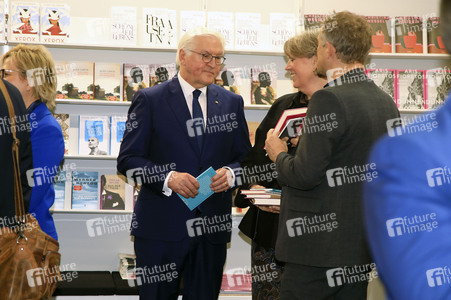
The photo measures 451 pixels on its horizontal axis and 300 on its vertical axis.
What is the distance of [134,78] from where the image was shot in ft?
15.2

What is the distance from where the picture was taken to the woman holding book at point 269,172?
3027 millimetres

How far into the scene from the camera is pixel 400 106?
15.5 ft

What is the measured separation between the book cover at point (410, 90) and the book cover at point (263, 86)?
1016mm

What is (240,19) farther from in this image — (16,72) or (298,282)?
(298,282)

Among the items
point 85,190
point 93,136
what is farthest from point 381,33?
point 85,190

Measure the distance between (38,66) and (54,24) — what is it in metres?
1.75

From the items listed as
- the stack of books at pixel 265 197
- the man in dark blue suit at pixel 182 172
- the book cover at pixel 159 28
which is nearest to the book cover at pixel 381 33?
the book cover at pixel 159 28

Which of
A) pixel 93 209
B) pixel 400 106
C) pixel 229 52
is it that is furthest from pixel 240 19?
pixel 93 209

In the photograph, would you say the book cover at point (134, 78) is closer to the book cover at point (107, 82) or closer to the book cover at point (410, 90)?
the book cover at point (107, 82)

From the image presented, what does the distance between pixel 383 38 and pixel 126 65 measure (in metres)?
2.08

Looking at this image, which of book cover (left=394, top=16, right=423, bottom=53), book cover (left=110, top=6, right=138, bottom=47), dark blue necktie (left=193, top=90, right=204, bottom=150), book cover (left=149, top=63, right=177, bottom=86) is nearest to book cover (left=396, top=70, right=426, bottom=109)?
book cover (left=394, top=16, right=423, bottom=53)

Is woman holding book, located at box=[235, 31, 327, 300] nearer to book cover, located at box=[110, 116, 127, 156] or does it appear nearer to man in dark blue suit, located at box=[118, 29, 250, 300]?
man in dark blue suit, located at box=[118, 29, 250, 300]

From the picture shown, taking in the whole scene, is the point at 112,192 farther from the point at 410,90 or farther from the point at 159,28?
the point at 410,90

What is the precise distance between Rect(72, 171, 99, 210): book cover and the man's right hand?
1917 millimetres
